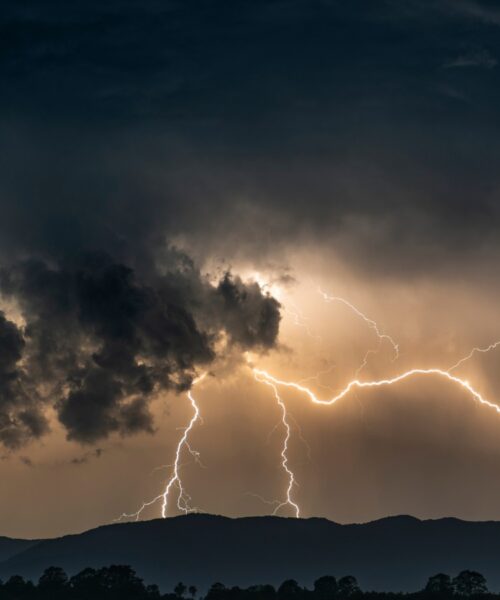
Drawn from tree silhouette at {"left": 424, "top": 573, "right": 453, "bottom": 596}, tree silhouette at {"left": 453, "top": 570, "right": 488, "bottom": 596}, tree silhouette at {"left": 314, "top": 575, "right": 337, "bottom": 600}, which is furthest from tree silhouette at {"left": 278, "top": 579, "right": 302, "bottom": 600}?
tree silhouette at {"left": 453, "top": 570, "right": 488, "bottom": 596}

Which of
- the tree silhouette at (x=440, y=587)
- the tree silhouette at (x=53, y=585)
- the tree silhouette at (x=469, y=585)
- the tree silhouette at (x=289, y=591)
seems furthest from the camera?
the tree silhouette at (x=53, y=585)

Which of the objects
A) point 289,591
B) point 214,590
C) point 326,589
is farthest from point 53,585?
point 326,589

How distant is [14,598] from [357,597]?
5002 cm

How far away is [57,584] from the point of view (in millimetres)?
166625

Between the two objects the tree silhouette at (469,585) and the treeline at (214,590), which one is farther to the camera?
the treeline at (214,590)

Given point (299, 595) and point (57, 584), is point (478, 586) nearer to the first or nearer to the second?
point (299, 595)

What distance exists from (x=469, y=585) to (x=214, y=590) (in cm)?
3784

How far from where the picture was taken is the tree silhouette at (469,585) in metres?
148

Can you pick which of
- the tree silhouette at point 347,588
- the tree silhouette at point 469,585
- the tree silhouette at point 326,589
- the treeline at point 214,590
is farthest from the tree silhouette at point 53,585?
the tree silhouette at point 469,585

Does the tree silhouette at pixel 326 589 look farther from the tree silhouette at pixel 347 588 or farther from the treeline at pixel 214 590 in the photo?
the tree silhouette at pixel 347 588

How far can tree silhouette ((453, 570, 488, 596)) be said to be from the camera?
484ft

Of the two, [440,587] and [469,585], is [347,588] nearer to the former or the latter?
[440,587]

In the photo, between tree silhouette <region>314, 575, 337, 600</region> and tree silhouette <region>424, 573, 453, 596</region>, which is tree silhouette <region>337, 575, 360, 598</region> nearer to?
tree silhouette <region>314, 575, 337, 600</region>

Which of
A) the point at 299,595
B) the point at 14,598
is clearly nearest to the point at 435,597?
the point at 299,595
